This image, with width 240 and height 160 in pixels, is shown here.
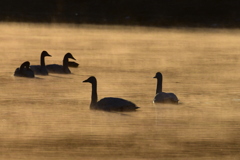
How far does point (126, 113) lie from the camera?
46.0 ft

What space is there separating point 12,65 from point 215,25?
26.0 m

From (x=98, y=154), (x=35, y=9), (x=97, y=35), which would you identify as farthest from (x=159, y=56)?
(x=35, y=9)

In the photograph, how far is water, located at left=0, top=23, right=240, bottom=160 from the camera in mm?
11445

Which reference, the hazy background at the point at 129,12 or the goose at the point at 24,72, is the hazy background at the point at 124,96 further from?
the hazy background at the point at 129,12

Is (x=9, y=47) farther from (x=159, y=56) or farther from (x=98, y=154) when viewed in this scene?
(x=98, y=154)

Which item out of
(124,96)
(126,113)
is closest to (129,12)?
(124,96)

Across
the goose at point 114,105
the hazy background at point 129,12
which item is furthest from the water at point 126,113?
the hazy background at point 129,12

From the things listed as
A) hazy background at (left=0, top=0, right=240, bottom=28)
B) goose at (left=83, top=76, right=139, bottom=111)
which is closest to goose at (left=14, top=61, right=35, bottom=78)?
A: goose at (left=83, top=76, right=139, bottom=111)

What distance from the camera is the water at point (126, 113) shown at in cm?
1145

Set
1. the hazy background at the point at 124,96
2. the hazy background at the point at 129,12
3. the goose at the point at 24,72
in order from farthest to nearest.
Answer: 1. the hazy background at the point at 129,12
2. the goose at the point at 24,72
3. the hazy background at the point at 124,96

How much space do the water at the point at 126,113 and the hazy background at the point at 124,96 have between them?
0.05 ft

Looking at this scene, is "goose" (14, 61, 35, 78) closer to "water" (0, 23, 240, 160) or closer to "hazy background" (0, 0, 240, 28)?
"water" (0, 23, 240, 160)

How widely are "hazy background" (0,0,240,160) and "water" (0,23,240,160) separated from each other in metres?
0.02

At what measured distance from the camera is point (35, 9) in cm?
5588
